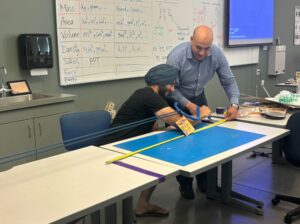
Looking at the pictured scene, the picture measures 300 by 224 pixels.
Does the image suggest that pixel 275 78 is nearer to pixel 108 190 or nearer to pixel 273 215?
pixel 273 215

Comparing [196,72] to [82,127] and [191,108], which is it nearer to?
[191,108]

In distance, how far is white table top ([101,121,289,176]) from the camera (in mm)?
1830

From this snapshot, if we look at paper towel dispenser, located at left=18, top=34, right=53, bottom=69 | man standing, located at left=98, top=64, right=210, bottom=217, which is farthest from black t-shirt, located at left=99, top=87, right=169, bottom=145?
paper towel dispenser, located at left=18, top=34, right=53, bottom=69

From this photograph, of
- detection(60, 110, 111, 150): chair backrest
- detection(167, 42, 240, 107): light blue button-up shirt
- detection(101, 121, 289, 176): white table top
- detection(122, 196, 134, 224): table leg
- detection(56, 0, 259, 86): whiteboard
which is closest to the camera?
detection(101, 121, 289, 176): white table top

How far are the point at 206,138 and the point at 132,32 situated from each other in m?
2.15

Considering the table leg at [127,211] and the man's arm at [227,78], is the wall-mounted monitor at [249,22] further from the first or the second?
the table leg at [127,211]

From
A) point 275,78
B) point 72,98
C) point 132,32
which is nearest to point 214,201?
point 72,98

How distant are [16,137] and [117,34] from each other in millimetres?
1684

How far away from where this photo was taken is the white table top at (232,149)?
1.83m

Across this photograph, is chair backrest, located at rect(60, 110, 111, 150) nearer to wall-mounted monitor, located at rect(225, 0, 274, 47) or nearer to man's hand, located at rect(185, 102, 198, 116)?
man's hand, located at rect(185, 102, 198, 116)

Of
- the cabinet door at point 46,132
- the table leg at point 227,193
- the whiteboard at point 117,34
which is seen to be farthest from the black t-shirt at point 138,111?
the whiteboard at point 117,34

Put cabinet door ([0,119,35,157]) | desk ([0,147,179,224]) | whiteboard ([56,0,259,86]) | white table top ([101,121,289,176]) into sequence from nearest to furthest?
desk ([0,147,179,224])
white table top ([101,121,289,176])
cabinet door ([0,119,35,157])
whiteboard ([56,0,259,86])

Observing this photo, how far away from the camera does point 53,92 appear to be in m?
3.59

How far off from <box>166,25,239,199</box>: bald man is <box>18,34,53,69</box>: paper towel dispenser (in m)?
1.09
